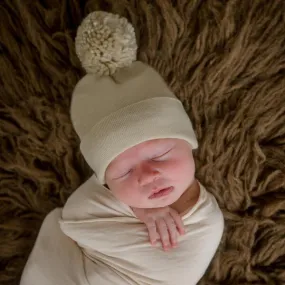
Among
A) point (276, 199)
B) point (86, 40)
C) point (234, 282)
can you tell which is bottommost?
point (234, 282)

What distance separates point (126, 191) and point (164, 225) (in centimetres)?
8

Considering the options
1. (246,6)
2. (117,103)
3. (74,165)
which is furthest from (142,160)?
(246,6)

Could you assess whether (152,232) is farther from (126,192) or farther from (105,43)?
(105,43)

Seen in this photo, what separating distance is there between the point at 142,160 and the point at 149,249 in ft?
0.46

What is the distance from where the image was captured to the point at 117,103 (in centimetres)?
91

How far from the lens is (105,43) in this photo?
89 cm

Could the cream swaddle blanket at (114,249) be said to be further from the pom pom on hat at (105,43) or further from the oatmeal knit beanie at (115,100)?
the pom pom on hat at (105,43)

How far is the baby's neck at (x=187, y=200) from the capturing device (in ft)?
3.20

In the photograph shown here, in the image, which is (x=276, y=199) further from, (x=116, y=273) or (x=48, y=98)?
(x=48, y=98)

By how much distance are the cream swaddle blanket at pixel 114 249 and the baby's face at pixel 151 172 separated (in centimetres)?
6

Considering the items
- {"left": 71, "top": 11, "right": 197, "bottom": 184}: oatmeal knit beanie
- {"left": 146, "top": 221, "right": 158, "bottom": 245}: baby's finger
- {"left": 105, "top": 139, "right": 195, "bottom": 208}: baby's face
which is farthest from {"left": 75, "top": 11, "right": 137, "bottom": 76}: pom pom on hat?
{"left": 146, "top": 221, "right": 158, "bottom": 245}: baby's finger

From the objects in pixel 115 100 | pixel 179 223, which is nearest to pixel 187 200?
pixel 179 223

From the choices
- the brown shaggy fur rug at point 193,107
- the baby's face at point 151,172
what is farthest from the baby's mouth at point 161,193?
the brown shaggy fur rug at point 193,107

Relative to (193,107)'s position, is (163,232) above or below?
below
